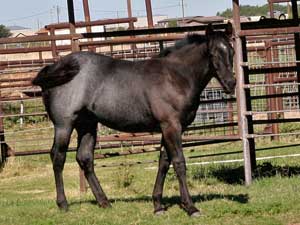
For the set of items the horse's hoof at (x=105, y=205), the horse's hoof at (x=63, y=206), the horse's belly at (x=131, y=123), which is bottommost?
the horse's hoof at (x=105, y=205)

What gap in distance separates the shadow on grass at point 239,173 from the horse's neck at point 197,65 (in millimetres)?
2650

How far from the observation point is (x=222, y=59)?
324 inches

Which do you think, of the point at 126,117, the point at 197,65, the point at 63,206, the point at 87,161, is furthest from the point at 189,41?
the point at 63,206

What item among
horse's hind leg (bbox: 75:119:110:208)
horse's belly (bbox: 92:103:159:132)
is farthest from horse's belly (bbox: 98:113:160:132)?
horse's hind leg (bbox: 75:119:110:208)

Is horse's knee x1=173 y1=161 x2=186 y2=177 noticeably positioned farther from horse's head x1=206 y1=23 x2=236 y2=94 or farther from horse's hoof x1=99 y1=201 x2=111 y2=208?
horse's hoof x1=99 y1=201 x2=111 y2=208

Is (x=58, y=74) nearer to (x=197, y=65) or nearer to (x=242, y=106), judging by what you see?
(x=197, y=65)

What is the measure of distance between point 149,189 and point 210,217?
126 inches

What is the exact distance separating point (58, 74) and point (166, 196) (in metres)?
2.34

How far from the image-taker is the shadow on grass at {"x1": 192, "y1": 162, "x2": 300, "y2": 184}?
10.8 m

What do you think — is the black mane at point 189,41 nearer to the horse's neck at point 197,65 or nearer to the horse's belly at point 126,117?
the horse's neck at point 197,65

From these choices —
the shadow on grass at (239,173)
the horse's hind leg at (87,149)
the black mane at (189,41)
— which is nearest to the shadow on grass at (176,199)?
the horse's hind leg at (87,149)

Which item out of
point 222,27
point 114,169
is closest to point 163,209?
point 222,27

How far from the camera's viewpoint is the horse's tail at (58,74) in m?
8.71

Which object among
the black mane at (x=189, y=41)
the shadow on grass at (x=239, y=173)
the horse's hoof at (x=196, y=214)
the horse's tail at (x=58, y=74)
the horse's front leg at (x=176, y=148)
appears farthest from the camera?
the shadow on grass at (x=239, y=173)
